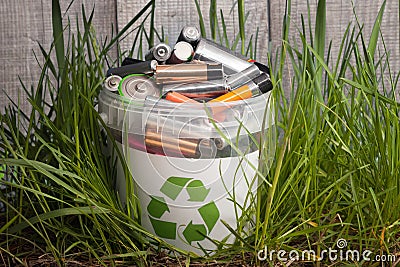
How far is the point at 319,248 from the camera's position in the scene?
90 cm

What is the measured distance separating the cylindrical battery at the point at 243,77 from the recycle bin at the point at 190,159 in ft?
0.14

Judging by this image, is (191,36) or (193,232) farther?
(191,36)

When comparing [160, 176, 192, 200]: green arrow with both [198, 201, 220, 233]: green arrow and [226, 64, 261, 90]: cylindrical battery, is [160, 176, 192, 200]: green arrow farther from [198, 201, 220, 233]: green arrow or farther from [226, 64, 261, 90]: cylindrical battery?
[226, 64, 261, 90]: cylindrical battery

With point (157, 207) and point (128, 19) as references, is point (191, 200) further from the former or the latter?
point (128, 19)

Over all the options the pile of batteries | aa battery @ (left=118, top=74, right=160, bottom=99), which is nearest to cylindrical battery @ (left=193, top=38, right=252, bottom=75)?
the pile of batteries

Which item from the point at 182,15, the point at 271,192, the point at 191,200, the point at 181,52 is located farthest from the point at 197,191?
the point at 182,15

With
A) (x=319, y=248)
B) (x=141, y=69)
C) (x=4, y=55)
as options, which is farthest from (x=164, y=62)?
(x=4, y=55)

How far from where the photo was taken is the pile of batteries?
0.92 metres

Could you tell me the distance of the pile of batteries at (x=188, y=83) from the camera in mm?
925

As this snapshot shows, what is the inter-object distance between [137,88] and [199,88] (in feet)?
0.30

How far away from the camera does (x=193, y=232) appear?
0.96m

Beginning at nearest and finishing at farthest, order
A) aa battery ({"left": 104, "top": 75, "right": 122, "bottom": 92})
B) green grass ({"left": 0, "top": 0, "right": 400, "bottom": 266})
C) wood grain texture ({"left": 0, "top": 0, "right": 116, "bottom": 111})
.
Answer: green grass ({"left": 0, "top": 0, "right": 400, "bottom": 266}), aa battery ({"left": 104, "top": 75, "right": 122, "bottom": 92}), wood grain texture ({"left": 0, "top": 0, "right": 116, "bottom": 111})

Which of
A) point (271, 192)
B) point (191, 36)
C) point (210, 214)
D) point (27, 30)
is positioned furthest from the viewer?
point (27, 30)

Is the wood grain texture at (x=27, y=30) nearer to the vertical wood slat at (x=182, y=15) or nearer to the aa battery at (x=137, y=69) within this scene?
the vertical wood slat at (x=182, y=15)
